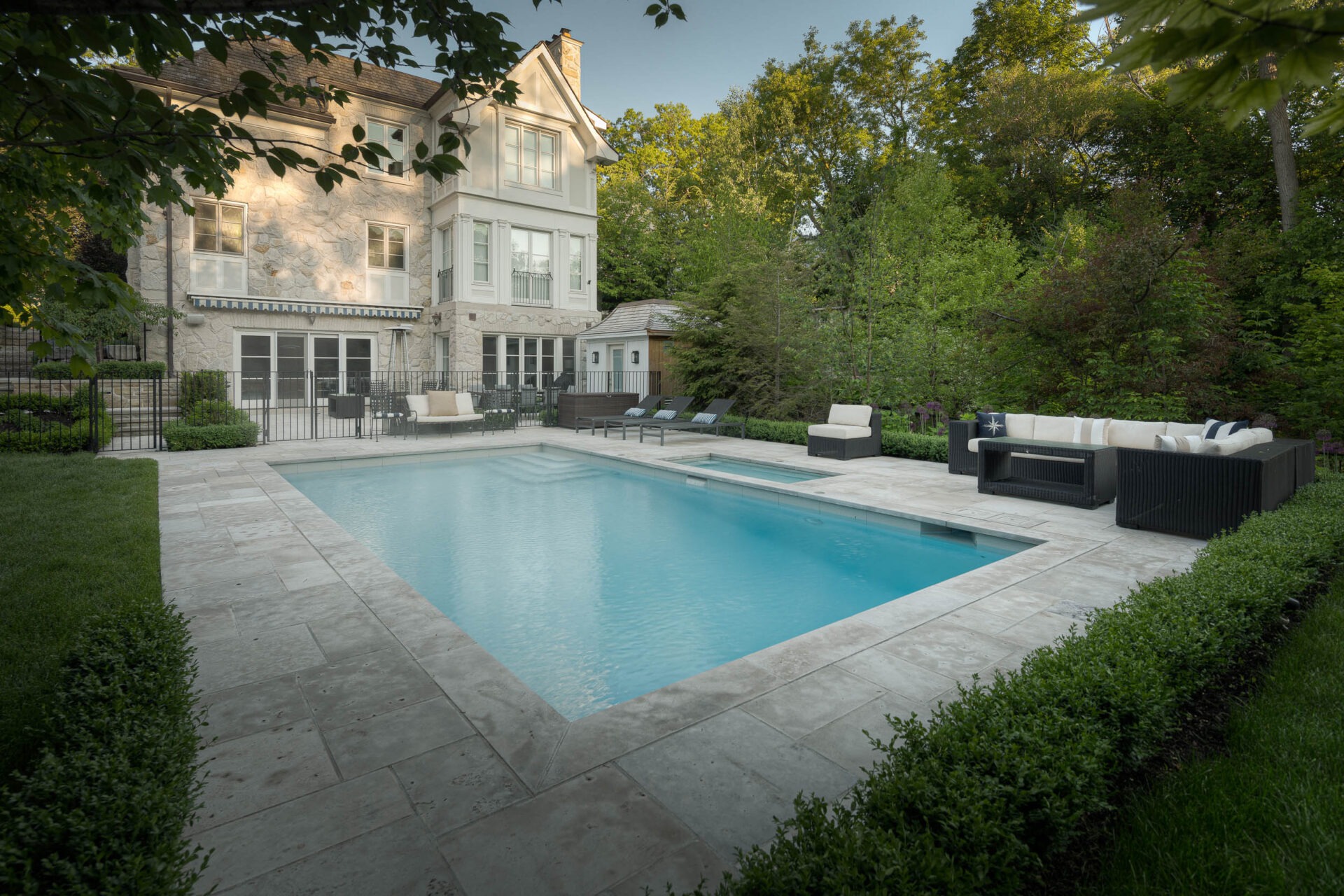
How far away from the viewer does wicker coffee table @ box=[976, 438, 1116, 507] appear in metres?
7.34

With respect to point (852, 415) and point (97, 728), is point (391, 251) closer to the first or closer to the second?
point (852, 415)

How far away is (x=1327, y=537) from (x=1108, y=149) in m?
21.7

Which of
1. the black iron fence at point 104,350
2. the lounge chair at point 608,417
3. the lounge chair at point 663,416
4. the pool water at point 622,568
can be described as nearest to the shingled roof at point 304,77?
the black iron fence at point 104,350

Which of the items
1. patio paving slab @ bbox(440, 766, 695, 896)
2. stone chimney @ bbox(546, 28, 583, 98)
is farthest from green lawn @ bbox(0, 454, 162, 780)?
stone chimney @ bbox(546, 28, 583, 98)

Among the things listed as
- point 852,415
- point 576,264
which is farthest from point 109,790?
point 576,264

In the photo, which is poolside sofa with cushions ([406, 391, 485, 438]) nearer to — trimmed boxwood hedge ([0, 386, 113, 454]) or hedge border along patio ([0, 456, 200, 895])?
trimmed boxwood hedge ([0, 386, 113, 454])

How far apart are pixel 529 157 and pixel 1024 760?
67.9 feet

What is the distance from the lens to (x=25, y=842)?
5.08ft

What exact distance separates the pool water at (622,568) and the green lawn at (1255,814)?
8.25 feet

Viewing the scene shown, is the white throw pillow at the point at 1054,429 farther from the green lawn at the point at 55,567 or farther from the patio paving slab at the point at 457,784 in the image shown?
the green lawn at the point at 55,567

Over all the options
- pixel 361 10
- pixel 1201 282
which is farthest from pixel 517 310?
pixel 361 10

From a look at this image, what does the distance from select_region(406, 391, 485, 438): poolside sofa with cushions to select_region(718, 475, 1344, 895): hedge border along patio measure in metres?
13.8

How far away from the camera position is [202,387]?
1487 cm

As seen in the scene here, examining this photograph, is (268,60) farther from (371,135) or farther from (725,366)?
(371,135)
